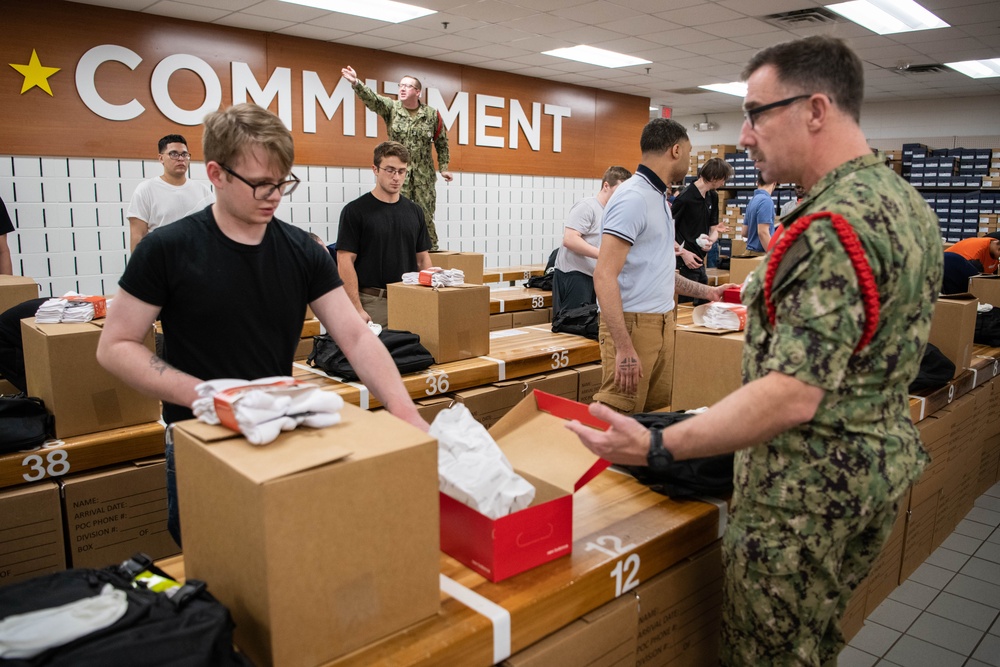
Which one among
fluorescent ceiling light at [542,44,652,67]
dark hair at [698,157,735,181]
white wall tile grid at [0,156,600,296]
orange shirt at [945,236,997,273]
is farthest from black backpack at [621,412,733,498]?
fluorescent ceiling light at [542,44,652,67]

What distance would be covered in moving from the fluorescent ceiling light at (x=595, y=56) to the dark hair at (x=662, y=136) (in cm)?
533

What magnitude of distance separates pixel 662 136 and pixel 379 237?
1739 mm

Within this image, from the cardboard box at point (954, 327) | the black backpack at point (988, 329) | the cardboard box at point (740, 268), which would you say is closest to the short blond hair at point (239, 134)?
the cardboard box at point (954, 327)

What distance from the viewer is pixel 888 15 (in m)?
6.54

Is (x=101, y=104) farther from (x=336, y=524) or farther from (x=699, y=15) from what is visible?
(x=336, y=524)

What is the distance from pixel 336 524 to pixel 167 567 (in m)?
0.63

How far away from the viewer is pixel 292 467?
1.05 m

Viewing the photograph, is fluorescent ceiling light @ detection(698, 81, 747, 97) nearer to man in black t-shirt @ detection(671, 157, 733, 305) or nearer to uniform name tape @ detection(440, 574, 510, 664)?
man in black t-shirt @ detection(671, 157, 733, 305)

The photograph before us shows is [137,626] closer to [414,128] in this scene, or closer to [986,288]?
[986,288]

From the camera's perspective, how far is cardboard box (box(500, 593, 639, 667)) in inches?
55.2

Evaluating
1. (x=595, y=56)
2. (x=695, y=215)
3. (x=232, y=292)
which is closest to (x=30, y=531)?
(x=232, y=292)

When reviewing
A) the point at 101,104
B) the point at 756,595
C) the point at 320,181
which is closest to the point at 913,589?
the point at 756,595

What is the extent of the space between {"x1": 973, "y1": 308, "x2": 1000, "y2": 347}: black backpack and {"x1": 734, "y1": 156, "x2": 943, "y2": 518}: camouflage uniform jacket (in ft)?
11.7

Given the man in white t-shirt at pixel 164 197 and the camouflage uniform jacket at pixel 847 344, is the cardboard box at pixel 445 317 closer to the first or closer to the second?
the camouflage uniform jacket at pixel 847 344
